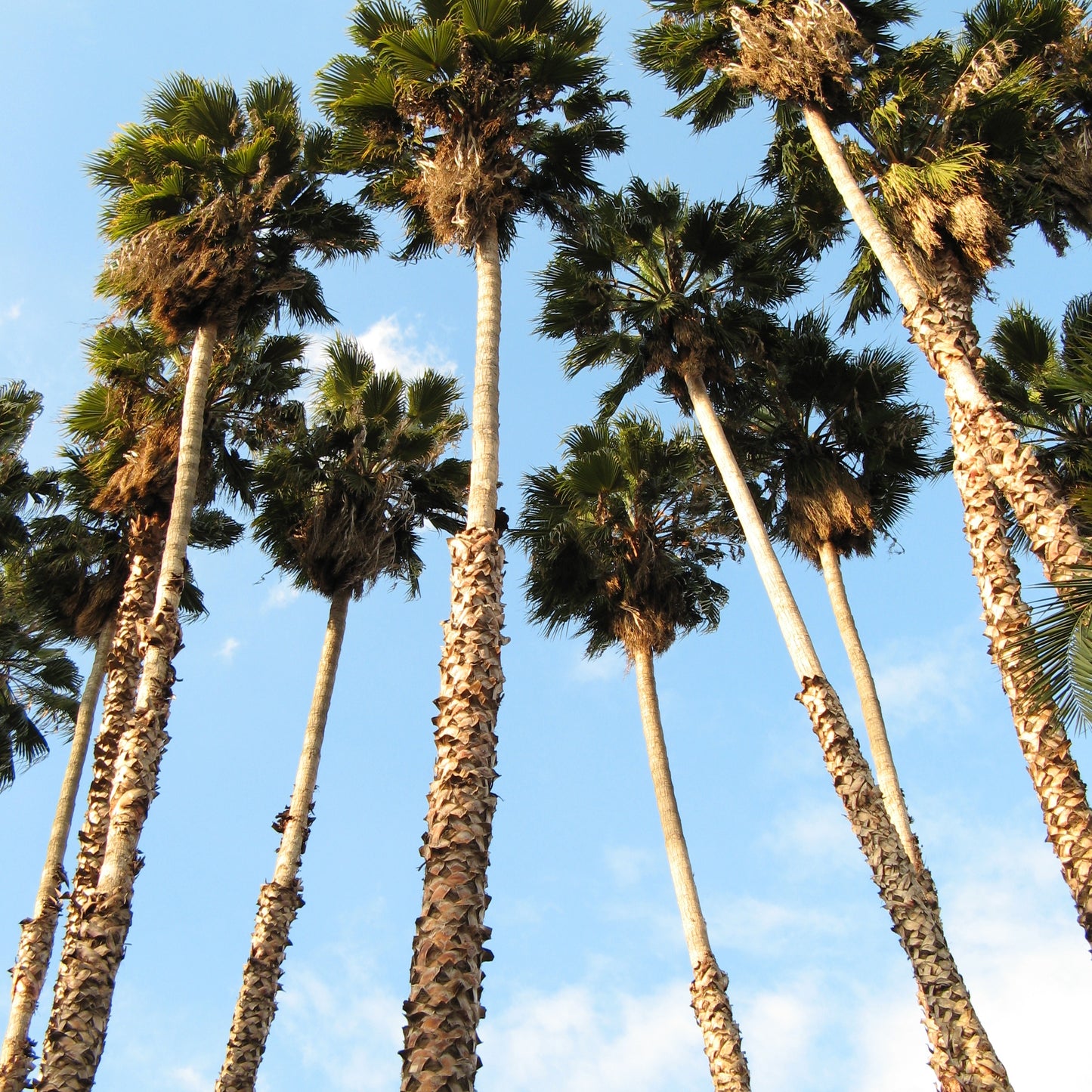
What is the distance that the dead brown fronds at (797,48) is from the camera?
12.7m

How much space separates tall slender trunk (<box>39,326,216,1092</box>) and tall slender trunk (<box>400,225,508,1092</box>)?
4019mm

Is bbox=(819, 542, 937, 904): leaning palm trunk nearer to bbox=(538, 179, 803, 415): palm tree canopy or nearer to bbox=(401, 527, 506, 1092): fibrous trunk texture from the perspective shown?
bbox=(538, 179, 803, 415): palm tree canopy

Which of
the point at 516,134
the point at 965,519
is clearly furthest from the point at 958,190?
the point at 516,134

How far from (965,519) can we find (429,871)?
601 centimetres

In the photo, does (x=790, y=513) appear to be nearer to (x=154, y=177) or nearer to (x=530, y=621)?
(x=530, y=621)

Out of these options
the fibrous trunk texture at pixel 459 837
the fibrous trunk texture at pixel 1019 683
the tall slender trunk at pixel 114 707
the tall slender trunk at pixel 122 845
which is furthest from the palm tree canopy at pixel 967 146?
the tall slender trunk at pixel 114 707

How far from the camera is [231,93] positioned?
14.1 meters

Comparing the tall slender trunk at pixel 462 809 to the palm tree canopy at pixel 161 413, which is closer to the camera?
the tall slender trunk at pixel 462 809

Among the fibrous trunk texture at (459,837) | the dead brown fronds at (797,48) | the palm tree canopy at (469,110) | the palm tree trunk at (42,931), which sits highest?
the dead brown fronds at (797,48)

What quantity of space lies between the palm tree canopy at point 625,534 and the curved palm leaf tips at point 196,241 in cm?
456

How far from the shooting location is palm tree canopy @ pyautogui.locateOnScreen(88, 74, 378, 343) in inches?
513

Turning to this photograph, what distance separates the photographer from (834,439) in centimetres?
1548

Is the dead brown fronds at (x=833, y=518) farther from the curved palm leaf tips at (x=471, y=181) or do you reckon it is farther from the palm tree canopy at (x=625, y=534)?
the curved palm leaf tips at (x=471, y=181)

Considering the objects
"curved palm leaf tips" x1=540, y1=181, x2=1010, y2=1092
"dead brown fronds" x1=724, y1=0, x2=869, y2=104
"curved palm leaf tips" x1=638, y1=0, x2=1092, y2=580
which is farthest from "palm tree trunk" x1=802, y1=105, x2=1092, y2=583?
"curved palm leaf tips" x1=540, y1=181, x2=1010, y2=1092
